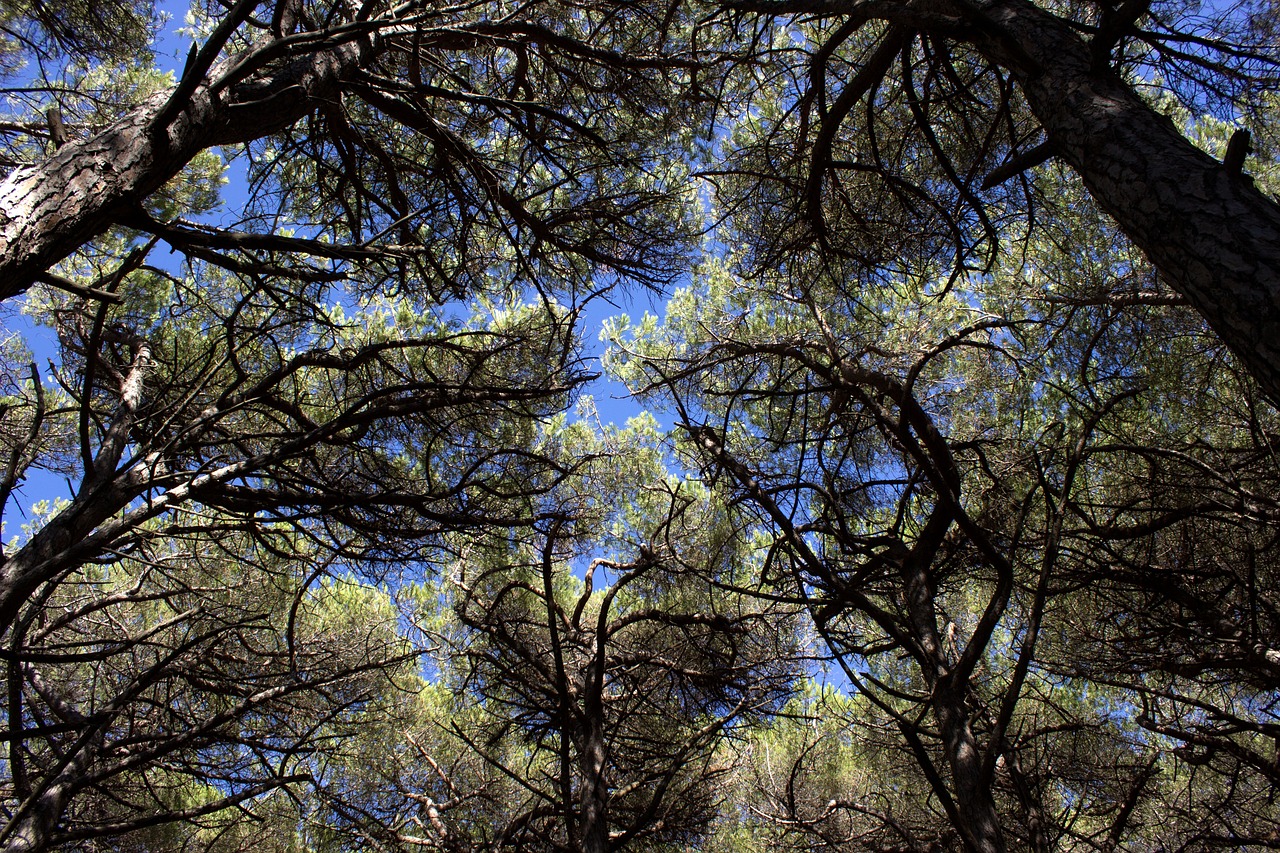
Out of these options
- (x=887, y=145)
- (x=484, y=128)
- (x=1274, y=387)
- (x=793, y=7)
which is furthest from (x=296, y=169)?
(x=1274, y=387)

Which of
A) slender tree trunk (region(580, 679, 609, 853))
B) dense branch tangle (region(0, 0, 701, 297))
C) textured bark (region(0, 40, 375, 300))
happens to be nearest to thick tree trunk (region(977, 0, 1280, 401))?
dense branch tangle (region(0, 0, 701, 297))

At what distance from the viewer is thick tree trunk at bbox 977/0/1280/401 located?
1.66 m

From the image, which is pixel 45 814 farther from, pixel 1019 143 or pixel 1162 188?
pixel 1019 143

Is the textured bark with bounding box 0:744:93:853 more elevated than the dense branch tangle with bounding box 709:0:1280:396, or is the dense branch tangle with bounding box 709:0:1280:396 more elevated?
the dense branch tangle with bounding box 709:0:1280:396

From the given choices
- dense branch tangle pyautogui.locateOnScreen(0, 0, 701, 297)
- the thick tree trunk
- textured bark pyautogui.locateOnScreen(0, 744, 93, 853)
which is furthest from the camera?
textured bark pyautogui.locateOnScreen(0, 744, 93, 853)

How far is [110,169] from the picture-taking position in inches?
85.9

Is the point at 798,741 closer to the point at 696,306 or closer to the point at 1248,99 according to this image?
the point at 696,306

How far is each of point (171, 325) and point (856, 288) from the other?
4657 millimetres

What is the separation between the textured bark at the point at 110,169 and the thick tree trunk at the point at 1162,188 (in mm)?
2665

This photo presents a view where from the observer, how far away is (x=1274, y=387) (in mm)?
1585

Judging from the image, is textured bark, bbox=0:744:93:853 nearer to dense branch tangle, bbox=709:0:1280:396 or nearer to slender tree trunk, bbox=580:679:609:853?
slender tree trunk, bbox=580:679:609:853

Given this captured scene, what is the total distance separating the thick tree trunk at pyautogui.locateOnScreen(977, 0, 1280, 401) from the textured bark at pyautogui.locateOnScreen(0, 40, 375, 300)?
267 centimetres

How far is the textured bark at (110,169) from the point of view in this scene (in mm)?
1941

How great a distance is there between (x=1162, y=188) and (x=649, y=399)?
413 cm
